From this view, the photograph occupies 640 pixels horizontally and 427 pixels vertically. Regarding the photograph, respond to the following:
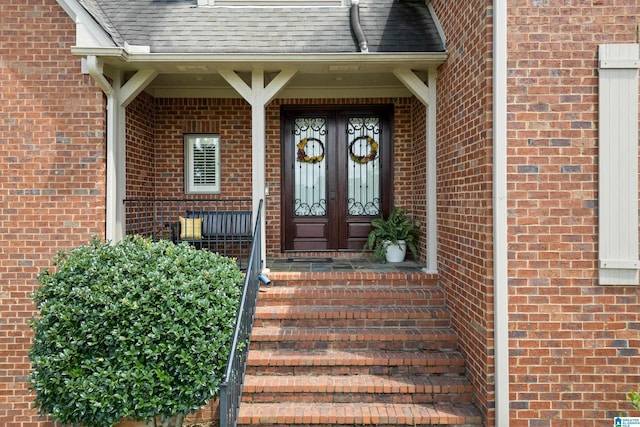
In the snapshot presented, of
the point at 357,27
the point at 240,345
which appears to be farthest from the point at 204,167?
the point at 240,345

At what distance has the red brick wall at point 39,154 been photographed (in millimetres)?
5336

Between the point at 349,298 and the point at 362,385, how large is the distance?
1.12m

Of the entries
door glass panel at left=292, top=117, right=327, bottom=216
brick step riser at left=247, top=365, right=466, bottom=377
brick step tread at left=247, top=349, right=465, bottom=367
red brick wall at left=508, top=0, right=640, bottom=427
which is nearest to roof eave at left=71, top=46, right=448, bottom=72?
red brick wall at left=508, top=0, right=640, bottom=427

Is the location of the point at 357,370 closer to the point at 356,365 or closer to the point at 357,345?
the point at 356,365

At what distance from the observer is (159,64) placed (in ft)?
18.2

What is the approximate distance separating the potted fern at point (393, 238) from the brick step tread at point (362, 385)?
7.99 feet

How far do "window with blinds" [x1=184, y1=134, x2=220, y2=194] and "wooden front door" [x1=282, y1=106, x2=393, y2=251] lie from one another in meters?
1.17

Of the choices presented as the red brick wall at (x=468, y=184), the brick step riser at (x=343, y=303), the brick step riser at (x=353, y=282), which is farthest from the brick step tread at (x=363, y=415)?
the brick step riser at (x=353, y=282)

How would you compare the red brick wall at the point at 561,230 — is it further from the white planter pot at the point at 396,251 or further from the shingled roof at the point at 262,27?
the white planter pot at the point at 396,251

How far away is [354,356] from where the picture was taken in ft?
15.0

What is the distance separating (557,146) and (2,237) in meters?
6.28

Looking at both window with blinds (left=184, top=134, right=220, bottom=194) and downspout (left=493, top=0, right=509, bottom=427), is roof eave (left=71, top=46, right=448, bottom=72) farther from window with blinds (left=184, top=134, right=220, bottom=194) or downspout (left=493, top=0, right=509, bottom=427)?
window with blinds (left=184, top=134, right=220, bottom=194)

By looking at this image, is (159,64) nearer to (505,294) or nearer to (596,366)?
(505,294)

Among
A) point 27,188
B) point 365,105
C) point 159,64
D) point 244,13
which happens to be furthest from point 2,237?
point 365,105
